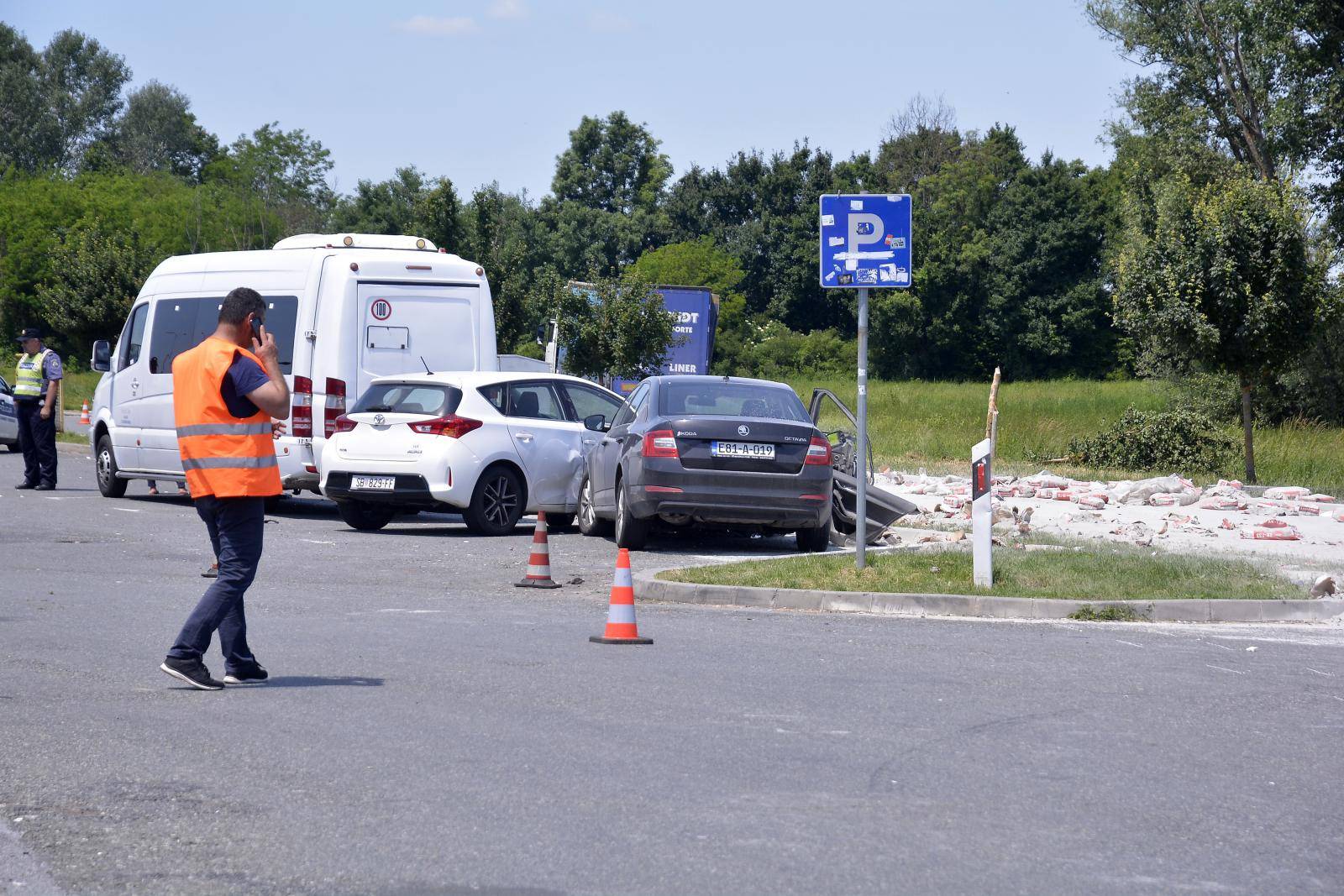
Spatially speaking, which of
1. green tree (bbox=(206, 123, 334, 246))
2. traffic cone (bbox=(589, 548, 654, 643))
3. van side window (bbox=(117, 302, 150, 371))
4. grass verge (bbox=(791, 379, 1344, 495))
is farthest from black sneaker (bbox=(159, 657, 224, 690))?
green tree (bbox=(206, 123, 334, 246))

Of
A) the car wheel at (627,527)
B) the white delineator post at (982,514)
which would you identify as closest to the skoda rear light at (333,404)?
the car wheel at (627,527)

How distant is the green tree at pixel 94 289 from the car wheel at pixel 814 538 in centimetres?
3000

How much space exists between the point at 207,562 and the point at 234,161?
282 feet

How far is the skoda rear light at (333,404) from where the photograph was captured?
17.1 metres

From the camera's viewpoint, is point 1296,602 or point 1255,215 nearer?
point 1296,602

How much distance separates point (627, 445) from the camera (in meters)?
14.2

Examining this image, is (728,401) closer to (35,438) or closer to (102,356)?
(102,356)

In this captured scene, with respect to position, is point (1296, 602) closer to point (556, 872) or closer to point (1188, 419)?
point (556, 872)

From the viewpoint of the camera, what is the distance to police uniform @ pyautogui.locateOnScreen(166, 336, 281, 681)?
7348 mm

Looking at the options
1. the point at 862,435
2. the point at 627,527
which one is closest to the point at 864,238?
the point at 862,435

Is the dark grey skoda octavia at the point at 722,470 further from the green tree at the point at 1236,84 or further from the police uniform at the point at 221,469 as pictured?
the green tree at the point at 1236,84

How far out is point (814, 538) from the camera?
14.6m

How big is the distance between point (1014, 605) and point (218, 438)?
6.15m

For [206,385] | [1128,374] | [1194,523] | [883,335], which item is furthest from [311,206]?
[206,385]
